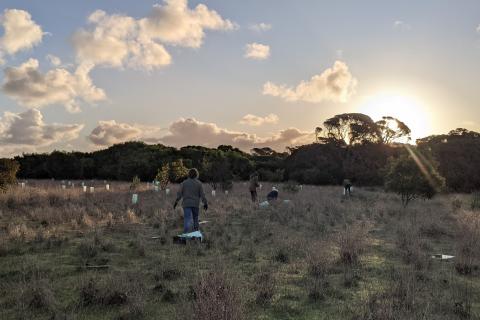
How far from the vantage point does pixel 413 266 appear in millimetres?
8352

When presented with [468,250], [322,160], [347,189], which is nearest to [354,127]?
[322,160]

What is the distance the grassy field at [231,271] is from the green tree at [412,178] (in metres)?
9.50

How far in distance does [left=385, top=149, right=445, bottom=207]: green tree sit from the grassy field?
9.50 metres

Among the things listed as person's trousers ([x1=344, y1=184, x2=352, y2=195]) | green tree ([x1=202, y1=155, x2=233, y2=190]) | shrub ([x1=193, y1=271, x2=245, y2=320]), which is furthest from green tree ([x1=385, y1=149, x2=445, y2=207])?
shrub ([x1=193, y1=271, x2=245, y2=320])

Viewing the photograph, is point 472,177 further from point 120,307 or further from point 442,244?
point 120,307

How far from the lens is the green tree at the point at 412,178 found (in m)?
23.6

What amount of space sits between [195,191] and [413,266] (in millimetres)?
5543

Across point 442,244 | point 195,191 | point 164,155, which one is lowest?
point 442,244

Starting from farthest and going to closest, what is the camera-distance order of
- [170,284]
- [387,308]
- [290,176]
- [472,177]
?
[290,176] < [472,177] < [170,284] < [387,308]

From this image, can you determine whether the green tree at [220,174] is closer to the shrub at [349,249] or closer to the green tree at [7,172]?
the green tree at [7,172]

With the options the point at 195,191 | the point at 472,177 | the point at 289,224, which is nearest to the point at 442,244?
the point at 289,224

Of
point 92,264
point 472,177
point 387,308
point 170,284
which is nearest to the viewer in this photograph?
point 387,308

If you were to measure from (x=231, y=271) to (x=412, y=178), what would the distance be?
18.7m

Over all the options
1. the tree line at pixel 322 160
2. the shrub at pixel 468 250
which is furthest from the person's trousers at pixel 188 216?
the tree line at pixel 322 160
